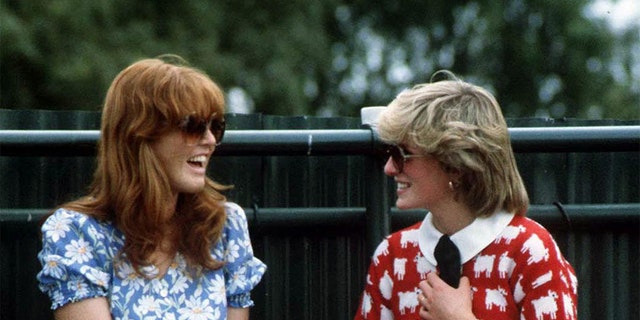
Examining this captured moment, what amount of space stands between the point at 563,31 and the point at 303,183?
62.1 feet

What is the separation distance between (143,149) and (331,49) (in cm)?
1797

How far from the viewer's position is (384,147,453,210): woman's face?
3.41 m

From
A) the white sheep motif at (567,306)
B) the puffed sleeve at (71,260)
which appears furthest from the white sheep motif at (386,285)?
the puffed sleeve at (71,260)

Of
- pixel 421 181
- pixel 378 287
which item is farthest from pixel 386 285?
pixel 421 181

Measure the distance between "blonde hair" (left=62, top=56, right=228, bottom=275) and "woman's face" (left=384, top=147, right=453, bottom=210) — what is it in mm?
561

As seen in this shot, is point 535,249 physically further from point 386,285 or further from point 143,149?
point 143,149

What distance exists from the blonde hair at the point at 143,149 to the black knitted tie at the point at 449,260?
661 millimetres

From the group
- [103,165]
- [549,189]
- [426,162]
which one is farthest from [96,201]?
[549,189]

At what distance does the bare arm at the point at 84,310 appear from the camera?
10.6 feet

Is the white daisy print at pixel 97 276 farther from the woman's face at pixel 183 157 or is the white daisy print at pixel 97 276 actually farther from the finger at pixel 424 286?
the finger at pixel 424 286

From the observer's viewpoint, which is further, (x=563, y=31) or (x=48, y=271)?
(x=563, y=31)

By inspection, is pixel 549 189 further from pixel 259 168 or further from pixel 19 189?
pixel 19 189

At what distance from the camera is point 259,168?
12.8 feet

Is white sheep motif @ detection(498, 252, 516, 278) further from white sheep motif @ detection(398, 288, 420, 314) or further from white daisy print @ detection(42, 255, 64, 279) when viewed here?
white daisy print @ detection(42, 255, 64, 279)
